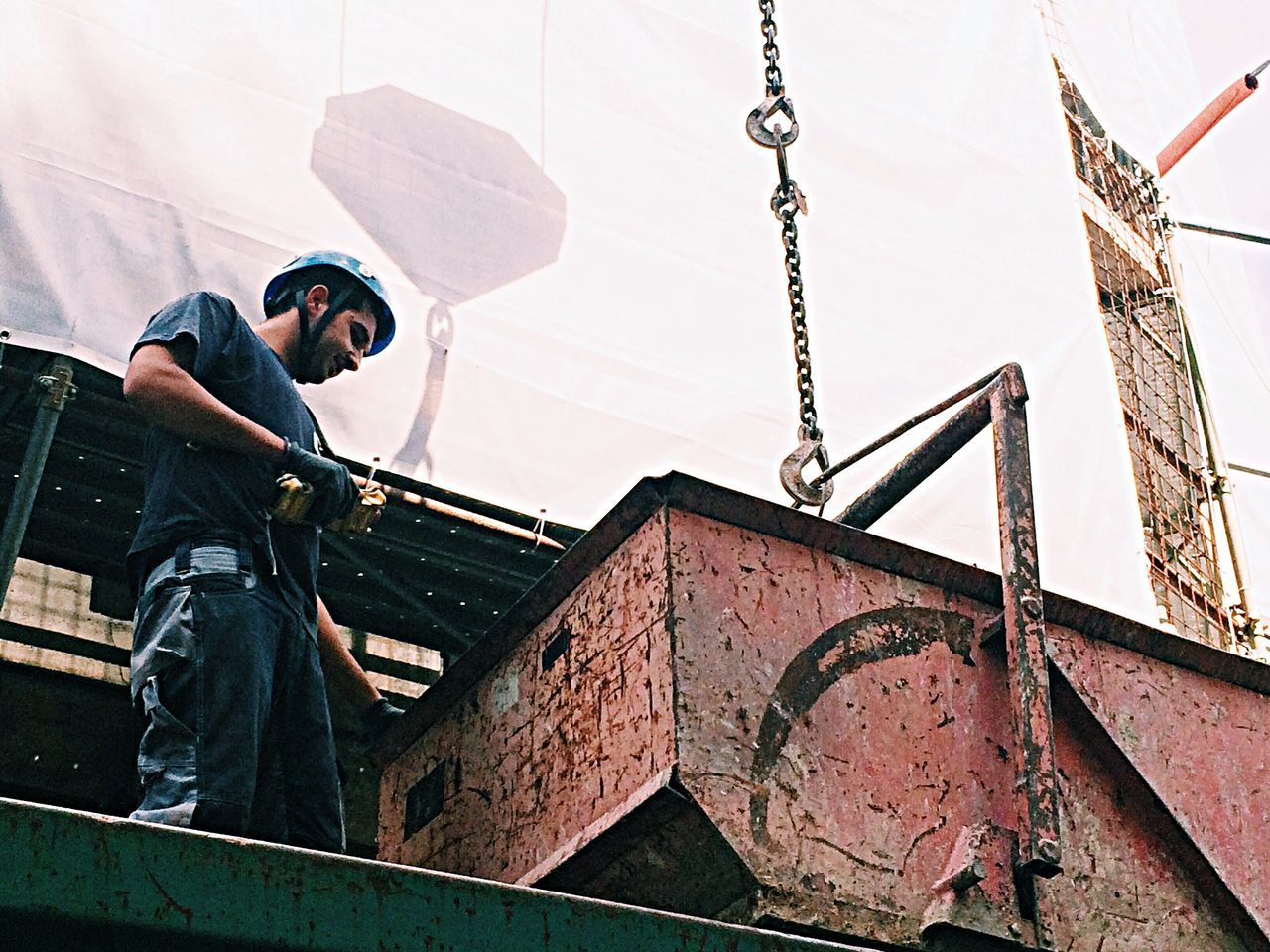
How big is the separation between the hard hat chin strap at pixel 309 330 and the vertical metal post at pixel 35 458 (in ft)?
2.56

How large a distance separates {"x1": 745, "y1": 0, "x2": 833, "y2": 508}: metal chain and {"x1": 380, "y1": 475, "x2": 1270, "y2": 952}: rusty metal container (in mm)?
718

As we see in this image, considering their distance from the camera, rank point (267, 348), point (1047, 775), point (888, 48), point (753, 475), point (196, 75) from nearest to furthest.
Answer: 1. point (1047, 775)
2. point (267, 348)
3. point (196, 75)
4. point (753, 475)
5. point (888, 48)

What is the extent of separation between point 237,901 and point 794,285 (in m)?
2.46

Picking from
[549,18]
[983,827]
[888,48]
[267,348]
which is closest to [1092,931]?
[983,827]

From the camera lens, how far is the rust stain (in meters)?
2.71

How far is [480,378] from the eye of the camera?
491 cm

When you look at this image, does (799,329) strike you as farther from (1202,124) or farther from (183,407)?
(1202,124)

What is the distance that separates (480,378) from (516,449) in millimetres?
231

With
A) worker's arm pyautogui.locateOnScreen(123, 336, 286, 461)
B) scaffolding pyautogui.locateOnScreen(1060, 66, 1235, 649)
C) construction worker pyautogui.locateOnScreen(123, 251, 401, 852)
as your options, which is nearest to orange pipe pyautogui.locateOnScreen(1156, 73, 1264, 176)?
scaffolding pyautogui.locateOnScreen(1060, 66, 1235, 649)

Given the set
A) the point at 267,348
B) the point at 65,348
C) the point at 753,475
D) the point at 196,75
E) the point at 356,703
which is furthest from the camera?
the point at 753,475

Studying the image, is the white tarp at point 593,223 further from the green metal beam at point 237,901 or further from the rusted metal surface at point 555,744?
the green metal beam at point 237,901

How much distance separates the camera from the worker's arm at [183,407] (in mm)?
2996

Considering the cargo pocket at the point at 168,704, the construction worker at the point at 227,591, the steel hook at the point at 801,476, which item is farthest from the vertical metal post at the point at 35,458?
the steel hook at the point at 801,476

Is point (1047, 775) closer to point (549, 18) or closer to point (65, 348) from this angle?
point (65, 348)
